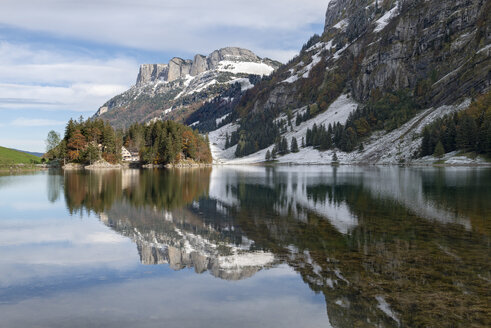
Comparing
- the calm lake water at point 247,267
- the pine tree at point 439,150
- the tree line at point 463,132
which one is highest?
the tree line at point 463,132

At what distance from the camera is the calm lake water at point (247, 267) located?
40.8 feet

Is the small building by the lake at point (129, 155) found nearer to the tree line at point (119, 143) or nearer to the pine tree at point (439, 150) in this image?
the tree line at point (119, 143)

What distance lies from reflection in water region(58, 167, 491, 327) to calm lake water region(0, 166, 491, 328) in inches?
3.2

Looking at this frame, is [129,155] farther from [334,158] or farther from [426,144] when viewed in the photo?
[426,144]

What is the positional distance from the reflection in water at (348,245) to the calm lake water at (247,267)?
0.08m

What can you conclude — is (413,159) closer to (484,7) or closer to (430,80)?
(430,80)

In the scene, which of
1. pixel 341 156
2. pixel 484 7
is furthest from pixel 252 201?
pixel 484 7

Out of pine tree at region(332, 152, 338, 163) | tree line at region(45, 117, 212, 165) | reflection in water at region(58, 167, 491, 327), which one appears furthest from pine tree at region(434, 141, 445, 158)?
reflection in water at region(58, 167, 491, 327)

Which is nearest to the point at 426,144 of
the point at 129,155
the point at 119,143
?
the point at 119,143

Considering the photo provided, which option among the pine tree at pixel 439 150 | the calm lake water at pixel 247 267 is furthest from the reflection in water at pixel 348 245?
the pine tree at pixel 439 150

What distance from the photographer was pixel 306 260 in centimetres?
1862

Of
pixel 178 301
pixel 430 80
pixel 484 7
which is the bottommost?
pixel 178 301

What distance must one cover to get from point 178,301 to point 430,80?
20780 cm

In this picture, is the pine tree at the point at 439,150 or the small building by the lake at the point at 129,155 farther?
the small building by the lake at the point at 129,155
